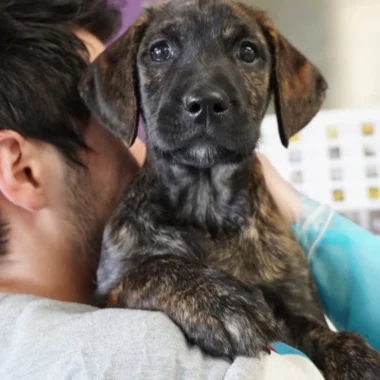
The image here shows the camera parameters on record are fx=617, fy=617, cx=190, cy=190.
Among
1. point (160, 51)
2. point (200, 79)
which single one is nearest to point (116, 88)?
point (160, 51)

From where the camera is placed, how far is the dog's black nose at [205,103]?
140 cm

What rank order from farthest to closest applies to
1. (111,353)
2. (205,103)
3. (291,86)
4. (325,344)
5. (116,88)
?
(291,86) < (116,88) < (325,344) < (205,103) < (111,353)

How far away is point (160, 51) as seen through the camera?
1762mm

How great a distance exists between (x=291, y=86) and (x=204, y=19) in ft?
1.04

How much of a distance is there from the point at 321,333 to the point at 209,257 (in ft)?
1.13

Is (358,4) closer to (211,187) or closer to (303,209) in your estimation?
(303,209)

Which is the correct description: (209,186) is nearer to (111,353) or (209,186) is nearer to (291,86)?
(291,86)

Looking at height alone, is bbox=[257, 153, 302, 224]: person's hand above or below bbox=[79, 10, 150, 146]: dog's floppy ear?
below

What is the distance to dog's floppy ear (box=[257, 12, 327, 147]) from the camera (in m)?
1.78

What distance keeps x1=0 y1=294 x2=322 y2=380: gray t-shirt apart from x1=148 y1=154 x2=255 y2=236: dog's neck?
546 millimetres

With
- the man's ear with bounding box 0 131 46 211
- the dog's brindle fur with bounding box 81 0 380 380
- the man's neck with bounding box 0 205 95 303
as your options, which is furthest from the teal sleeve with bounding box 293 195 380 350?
the man's ear with bounding box 0 131 46 211

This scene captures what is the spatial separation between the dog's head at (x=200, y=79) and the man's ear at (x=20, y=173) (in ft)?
0.71

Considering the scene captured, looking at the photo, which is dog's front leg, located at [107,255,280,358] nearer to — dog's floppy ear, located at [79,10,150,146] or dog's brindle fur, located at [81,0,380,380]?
dog's brindle fur, located at [81,0,380,380]

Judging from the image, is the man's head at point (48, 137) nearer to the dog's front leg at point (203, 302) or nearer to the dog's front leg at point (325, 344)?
the dog's front leg at point (203, 302)
